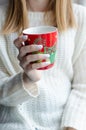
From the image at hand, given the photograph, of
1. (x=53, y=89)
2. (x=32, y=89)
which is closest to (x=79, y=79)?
(x=53, y=89)

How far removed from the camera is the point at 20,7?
1.24 metres

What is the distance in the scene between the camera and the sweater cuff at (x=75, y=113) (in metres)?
1.17

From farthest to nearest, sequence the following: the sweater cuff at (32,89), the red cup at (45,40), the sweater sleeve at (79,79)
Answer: the sweater sleeve at (79,79) < the sweater cuff at (32,89) < the red cup at (45,40)

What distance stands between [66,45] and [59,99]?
0.66ft

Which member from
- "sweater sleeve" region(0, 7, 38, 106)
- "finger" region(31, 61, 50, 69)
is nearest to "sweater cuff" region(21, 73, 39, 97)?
"sweater sleeve" region(0, 7, 38, 106)

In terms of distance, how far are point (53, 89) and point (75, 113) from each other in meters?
0.12

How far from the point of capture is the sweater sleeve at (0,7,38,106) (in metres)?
1.08

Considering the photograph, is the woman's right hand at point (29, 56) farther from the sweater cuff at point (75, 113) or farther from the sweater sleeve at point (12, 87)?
the sweater cuff at point (75, 113)

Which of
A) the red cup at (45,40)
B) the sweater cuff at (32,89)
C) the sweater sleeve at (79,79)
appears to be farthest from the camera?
the sweater sleeve at (79,79)

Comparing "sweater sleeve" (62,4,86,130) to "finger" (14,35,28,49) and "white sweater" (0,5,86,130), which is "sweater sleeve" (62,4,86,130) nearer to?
"white sweater" (0,5,86,130)

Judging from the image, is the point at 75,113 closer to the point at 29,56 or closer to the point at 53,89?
the point at 53,89

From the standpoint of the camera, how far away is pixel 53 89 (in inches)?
47.5

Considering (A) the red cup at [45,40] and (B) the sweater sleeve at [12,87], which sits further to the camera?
(B) the sweater sleeve at [12,87]

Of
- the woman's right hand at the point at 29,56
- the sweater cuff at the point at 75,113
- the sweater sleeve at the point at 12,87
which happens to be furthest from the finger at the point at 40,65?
the sweater cuff at the point at 75,113
